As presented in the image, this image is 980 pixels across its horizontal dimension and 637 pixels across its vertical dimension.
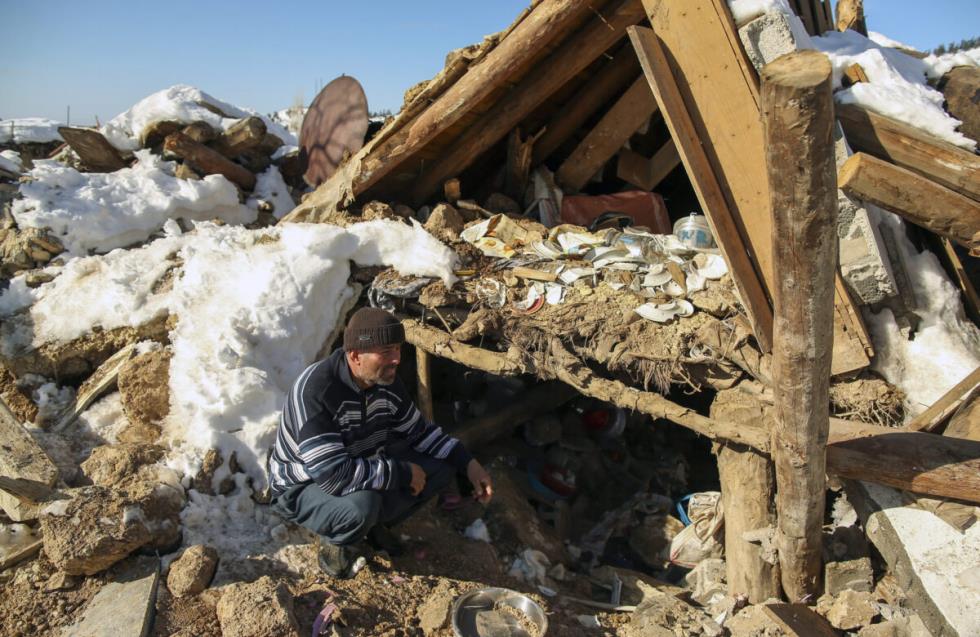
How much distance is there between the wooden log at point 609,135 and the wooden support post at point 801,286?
11.0 ft

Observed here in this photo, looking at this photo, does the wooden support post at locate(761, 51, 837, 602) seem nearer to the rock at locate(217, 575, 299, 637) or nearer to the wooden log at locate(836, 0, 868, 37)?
the rock at locate(217, 575, 299, 637)

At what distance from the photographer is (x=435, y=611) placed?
327cm

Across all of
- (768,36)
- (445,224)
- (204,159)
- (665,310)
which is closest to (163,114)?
(204,159)

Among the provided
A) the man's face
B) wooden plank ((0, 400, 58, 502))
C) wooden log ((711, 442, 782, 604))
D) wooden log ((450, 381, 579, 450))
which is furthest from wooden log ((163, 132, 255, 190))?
wooden log ((711, 442, 782, 604))

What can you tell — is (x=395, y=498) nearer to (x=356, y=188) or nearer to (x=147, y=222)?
(x=356, y=188)

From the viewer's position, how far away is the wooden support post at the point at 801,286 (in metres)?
1.95

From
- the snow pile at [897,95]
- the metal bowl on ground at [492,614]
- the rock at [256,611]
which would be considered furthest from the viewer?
the snow pile at [897,95]

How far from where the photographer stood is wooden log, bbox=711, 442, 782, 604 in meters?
3.77

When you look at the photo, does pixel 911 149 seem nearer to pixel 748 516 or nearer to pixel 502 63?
pixel 748 516

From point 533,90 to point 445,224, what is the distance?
1.31 m

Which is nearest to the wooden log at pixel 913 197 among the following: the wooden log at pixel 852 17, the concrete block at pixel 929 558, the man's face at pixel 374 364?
the concrete block at pixel 929 558

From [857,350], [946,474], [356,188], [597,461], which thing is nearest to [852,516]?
[946,474]

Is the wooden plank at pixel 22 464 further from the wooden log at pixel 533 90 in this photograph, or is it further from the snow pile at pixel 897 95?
the snow pile at pixel 897 95

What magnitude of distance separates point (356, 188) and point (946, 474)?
4.43m
